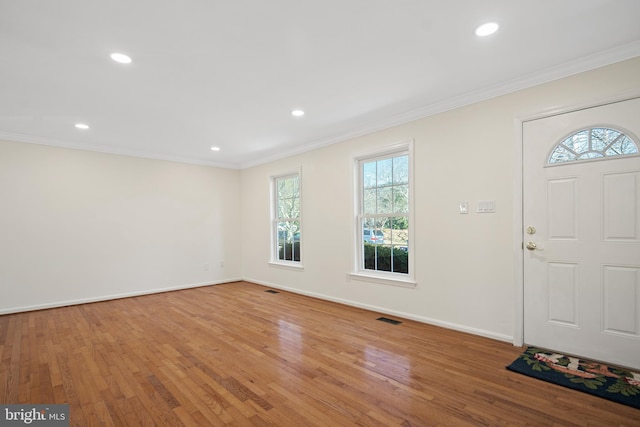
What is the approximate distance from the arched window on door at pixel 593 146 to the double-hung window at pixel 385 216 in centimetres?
154

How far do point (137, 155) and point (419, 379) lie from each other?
18.6ft

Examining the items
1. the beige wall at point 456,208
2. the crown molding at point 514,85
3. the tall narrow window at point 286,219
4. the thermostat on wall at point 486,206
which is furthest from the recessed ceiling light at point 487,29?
the tall narrow window at point 286,219

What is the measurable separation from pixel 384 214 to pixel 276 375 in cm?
254

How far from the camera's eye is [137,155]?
559 cm

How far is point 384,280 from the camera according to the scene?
4160 millimetres

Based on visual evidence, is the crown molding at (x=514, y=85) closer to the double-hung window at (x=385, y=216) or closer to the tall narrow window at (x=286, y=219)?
the double-hung window at (x=385, y=216)

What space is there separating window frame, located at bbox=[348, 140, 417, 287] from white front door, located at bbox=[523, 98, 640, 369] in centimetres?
121

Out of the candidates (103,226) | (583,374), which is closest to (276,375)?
(583,374)

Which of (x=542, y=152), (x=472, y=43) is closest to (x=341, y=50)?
(x=472, y=43)

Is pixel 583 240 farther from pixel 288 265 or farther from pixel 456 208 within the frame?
pixel 288 265

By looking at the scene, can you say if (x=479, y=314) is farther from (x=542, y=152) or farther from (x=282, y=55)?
(x=282, y=55)

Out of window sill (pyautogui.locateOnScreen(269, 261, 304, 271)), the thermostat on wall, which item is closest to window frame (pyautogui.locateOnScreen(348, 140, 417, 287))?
the thermostat on wall

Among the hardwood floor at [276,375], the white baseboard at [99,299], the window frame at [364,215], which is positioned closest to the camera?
the hardwood floor at [276,375]

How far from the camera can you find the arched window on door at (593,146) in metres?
2.51
